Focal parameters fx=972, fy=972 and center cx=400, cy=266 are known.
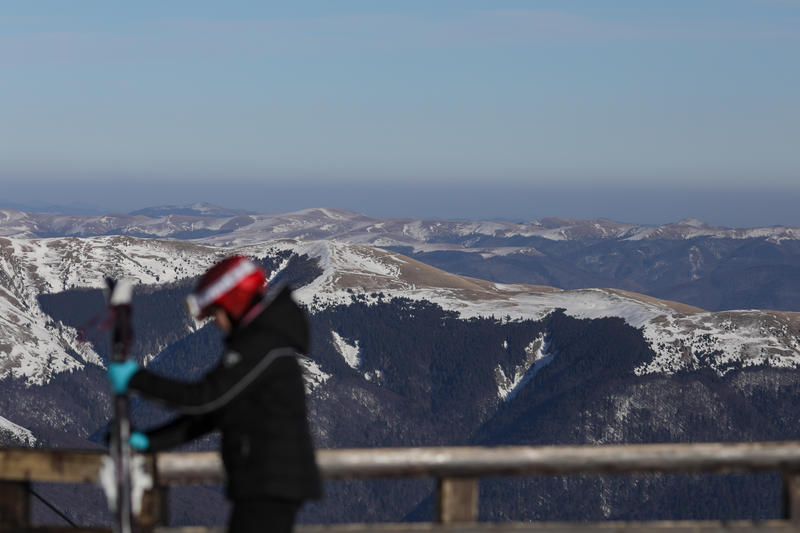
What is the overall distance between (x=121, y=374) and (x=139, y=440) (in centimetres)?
74

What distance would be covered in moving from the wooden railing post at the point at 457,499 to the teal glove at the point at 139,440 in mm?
3204

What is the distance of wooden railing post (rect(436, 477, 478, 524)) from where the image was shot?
10383mm

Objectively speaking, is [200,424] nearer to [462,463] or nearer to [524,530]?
[462,463]

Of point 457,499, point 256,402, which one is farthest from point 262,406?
point 457,499

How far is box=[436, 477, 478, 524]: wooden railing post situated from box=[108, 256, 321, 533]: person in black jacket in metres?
1.86

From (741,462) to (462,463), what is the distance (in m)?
3.10

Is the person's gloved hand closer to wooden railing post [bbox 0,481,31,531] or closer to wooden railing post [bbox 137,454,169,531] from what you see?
wooden railing post [bbox 137,454,169,531]

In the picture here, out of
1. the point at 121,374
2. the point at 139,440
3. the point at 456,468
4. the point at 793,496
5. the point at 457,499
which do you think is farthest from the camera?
the point at 793,496

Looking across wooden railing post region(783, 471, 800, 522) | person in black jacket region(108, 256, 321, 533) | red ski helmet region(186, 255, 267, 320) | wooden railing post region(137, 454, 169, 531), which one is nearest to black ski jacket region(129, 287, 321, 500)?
person in black jacket region(108, 256, 321, 533)

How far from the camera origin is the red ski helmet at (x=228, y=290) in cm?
874

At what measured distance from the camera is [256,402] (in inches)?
346

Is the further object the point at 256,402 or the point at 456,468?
the point at 456,468

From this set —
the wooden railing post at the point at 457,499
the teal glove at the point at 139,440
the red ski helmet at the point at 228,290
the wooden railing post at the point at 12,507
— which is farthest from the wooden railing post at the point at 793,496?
the wooden railing post at the point at 12,507

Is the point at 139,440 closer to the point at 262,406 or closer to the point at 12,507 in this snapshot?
the point at 262,406
